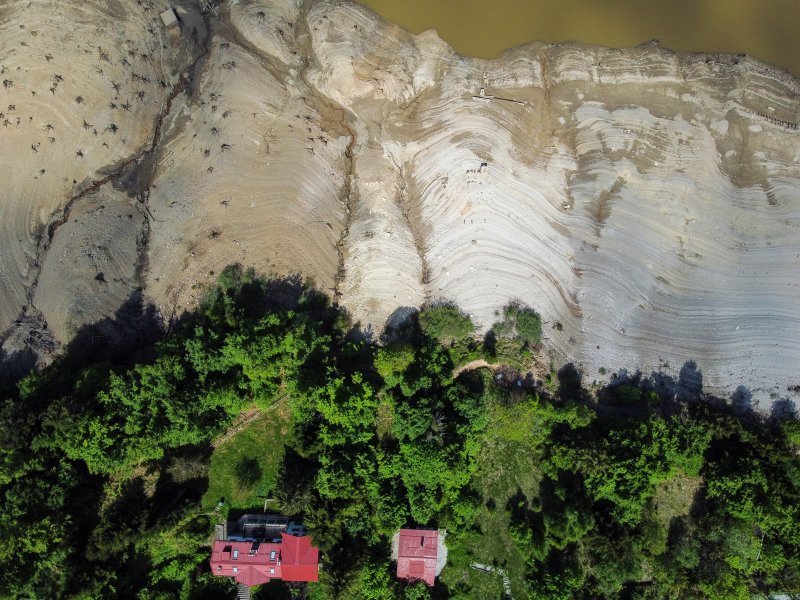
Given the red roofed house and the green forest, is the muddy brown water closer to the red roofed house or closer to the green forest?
the green forest

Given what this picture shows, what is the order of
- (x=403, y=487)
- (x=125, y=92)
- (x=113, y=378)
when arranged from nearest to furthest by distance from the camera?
(x=113, y=378) < (x=403, y=487) < (x=125, y=92)

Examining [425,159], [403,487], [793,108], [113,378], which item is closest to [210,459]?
[113,378]

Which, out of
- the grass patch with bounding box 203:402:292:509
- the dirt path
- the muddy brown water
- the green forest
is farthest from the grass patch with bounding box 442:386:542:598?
the muddy brown water

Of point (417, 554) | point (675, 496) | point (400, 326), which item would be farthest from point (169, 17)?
point (675, 496)

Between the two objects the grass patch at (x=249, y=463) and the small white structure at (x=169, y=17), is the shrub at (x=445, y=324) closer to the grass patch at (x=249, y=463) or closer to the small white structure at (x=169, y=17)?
the grass patch at (x=249, y=463)

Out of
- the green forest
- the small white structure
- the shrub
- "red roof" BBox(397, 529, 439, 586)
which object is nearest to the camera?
the green forest

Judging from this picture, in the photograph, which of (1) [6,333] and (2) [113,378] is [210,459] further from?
(1) [6,333]

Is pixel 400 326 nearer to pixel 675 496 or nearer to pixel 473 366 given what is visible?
pixel 473 366

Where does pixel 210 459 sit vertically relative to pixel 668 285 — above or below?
below
